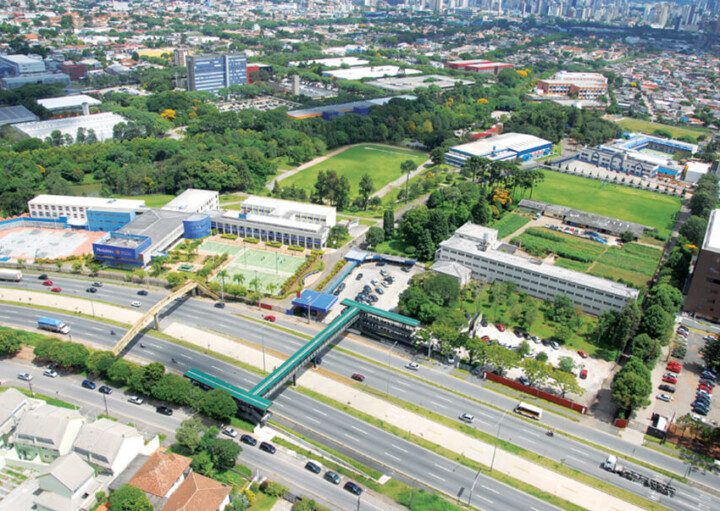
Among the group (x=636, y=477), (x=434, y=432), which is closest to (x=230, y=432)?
(x=434, y=432)

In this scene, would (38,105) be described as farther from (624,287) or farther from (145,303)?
(624,287)

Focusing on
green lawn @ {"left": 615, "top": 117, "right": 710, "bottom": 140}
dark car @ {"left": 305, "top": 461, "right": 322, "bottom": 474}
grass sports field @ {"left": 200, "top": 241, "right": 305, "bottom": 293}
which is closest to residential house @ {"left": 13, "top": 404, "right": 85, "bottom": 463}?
dark car @ {"left": 305, "top": 461, "right": 322, "bottom": 474}

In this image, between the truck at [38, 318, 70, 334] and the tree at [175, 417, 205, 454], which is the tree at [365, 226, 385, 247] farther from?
the tree at [175, 417, 205, 454]

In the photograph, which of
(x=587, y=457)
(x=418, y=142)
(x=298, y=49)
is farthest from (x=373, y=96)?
(x=587, y=457)

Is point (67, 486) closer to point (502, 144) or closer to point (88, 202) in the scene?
point (88, 202)

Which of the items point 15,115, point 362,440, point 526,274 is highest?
point 15,115
